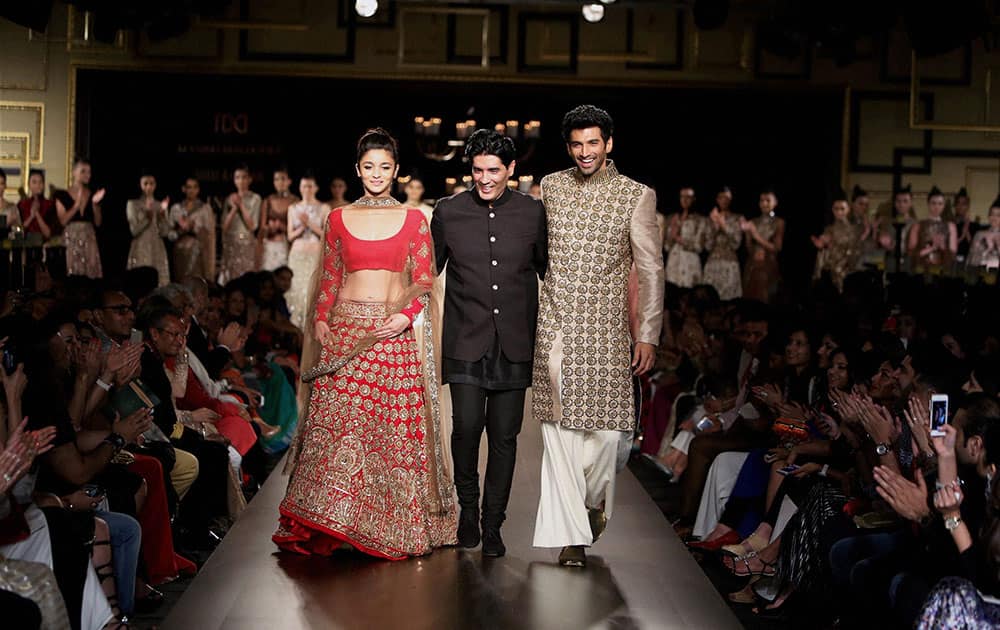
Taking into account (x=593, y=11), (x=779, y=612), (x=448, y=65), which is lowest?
(x=779, y=612)

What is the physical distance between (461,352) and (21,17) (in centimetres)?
536

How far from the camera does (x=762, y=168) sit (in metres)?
14.3

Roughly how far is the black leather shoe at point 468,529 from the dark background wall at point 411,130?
9.87 m

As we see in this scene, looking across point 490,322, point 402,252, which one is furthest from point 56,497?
point 490,322

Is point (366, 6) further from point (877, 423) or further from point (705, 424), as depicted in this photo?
point (877, 423)

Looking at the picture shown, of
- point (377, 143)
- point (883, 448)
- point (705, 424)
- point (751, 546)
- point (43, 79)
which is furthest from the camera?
point (43, 79)

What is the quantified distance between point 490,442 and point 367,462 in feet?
1.22

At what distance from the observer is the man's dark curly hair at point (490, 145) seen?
404 centimetres

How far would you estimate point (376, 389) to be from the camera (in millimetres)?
4137

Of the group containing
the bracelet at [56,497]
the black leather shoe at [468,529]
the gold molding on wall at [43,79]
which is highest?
the gold molding on wall at [43,79]

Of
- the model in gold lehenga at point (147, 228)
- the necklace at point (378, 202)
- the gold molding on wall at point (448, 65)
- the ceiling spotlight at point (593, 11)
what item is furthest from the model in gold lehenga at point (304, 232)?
the necklace at point (378, 202)

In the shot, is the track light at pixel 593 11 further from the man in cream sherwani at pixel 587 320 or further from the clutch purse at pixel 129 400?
the man in cream sherwani at pixel 587 320

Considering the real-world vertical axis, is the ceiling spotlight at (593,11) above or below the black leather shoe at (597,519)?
above

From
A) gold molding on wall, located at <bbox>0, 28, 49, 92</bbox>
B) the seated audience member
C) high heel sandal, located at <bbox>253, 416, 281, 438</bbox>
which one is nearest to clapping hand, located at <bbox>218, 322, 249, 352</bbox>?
high heel sandal, located at <bbox>253, 416, 281, 438</bbox>
